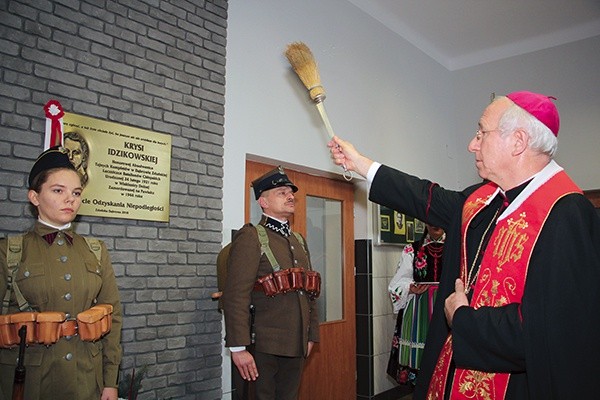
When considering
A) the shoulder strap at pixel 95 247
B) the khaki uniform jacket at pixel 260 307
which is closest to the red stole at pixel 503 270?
the khaki uniform jacket at pixel 260 307

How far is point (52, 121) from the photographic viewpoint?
229cm

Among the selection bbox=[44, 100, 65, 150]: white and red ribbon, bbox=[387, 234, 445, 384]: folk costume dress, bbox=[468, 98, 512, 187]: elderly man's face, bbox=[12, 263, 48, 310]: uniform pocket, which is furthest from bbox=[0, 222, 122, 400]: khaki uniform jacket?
bbox=[387, 234, 445, 384]: folk costume dress

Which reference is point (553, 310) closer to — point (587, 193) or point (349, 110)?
point (349, 110)

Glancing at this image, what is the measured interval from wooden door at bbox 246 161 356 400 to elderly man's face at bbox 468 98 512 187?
225 cm

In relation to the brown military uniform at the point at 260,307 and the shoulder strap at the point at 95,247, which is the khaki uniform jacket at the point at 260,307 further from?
the shoulder strap at the point at 95,247

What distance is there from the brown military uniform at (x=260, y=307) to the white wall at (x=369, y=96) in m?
0.42

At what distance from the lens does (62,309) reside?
1888mm

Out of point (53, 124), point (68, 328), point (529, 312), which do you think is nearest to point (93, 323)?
point (68, 328)

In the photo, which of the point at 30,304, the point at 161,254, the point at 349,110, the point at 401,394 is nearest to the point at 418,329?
the point at 401,394

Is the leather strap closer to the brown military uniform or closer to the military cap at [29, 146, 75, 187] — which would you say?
the military cap at [29, 146, 75, 187]

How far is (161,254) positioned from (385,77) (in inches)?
119

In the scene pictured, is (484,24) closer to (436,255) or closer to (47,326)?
(436,255)

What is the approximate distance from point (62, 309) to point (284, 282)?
3.79 feet

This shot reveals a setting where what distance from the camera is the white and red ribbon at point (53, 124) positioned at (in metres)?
2.28
